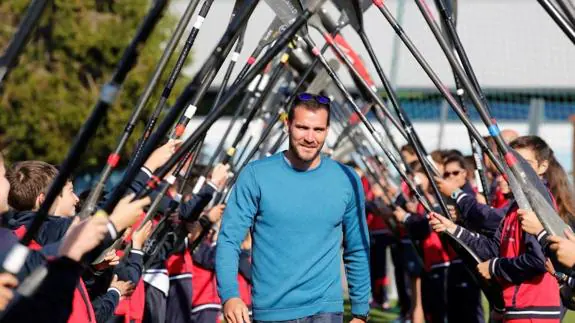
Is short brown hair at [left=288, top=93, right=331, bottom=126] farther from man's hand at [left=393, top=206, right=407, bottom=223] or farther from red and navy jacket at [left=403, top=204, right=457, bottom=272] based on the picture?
man's hand at [left=393, top=206, right=407, bottom=223]

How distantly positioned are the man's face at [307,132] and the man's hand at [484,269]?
4.68ft

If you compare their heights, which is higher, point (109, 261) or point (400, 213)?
point (400, 213)

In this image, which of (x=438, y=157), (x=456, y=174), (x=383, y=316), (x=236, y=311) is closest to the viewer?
(x=236, y=311)

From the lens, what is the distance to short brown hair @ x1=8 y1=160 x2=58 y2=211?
586 centimetres

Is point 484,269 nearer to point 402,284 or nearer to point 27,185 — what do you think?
point 27,185

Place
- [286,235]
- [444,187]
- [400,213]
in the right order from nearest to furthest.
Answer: [286,235] → [444,187] → [400,213]

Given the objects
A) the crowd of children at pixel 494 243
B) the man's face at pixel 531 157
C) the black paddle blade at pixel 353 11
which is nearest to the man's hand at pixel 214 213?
the crowd of children at pixel 494 243

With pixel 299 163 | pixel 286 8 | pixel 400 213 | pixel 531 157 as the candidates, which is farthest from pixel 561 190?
pixel 400 213

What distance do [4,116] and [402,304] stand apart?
49.6 ft

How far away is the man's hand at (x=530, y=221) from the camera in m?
Answer: 5.58

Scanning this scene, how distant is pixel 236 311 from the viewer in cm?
→ 609

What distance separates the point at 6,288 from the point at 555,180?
415 cm

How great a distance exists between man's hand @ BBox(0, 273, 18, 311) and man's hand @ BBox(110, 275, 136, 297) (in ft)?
8.55

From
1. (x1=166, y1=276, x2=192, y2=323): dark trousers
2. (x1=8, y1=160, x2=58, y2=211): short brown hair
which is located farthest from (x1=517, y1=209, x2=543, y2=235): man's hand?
(x1=166, y1=276, x2=192, y2=323): dark trousers
